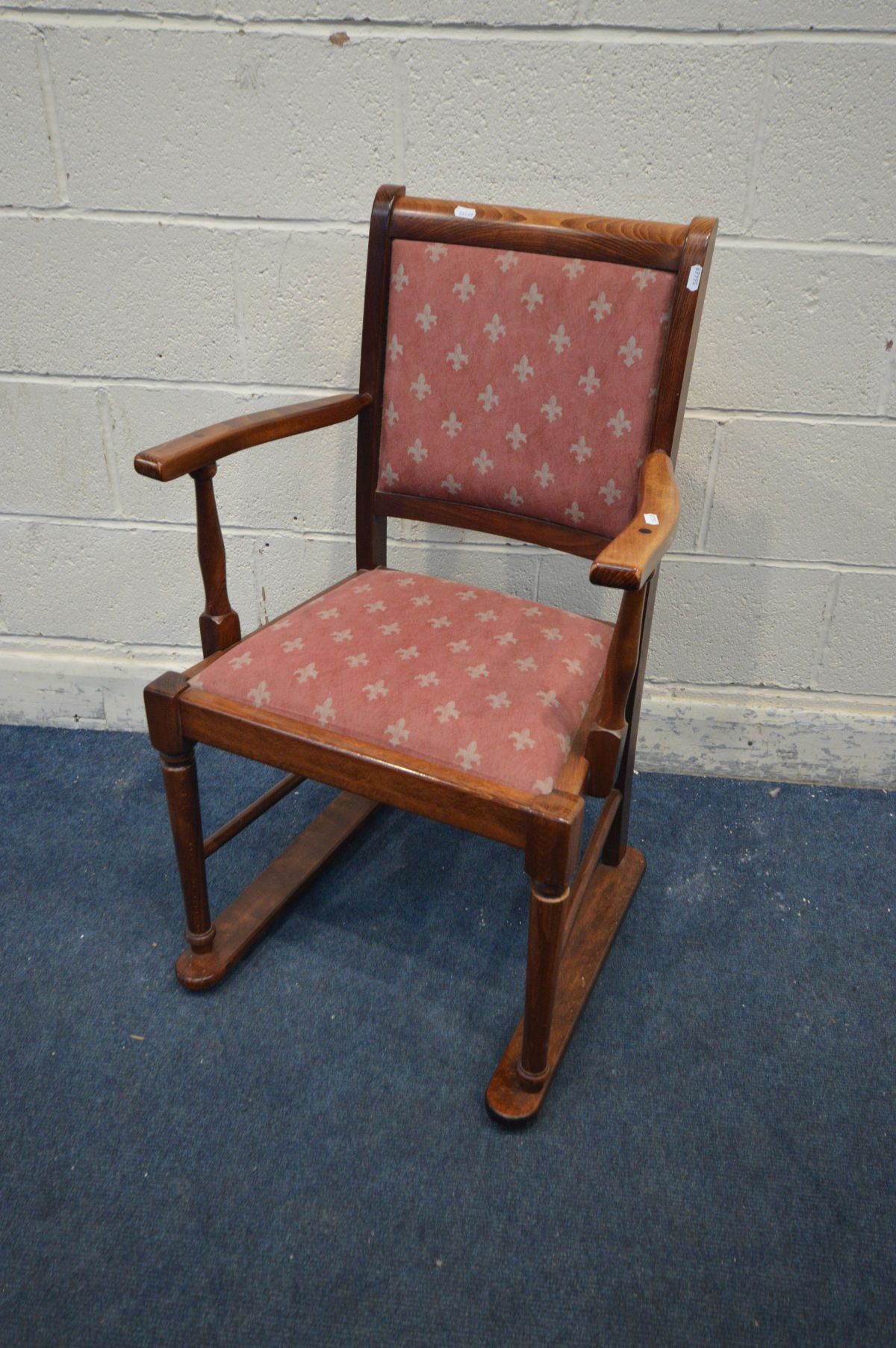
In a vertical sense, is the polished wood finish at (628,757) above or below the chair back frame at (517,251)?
below

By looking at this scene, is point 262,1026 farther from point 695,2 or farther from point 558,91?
point 695,2

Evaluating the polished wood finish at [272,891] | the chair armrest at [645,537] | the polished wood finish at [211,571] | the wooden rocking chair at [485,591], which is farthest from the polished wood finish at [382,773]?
the polished wood finish at [272,891]

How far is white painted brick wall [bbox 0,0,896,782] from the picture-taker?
1.31 m

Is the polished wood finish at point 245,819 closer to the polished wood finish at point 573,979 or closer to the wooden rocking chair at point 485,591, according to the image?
the wooden rocking chair at point 485,591

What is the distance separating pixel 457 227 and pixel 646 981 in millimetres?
1093

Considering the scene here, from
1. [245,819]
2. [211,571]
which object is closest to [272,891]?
[245,819]

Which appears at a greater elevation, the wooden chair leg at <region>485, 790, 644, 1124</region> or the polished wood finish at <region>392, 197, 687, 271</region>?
the polished wood finish at <region>392, 197, 687, 271</region>

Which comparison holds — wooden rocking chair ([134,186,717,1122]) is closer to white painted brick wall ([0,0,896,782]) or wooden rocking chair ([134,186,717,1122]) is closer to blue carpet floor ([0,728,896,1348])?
blue carpet floor ([0,728,896,1348])

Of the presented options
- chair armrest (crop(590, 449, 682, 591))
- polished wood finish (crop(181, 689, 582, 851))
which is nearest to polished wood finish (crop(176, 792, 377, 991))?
polished wood finish (crop(181, 689, 582, 851))

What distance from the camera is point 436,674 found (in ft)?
3.59

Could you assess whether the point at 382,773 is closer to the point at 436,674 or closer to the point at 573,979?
the point at 436,674

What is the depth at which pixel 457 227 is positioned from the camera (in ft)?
3.92

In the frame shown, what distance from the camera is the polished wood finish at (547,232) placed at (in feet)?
3.63

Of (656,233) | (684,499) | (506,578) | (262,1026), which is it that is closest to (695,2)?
(656,233)
